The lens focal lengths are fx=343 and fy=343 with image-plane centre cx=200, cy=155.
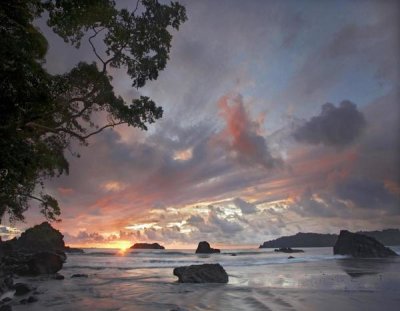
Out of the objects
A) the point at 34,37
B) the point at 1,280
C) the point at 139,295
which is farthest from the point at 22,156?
the point at 1,280

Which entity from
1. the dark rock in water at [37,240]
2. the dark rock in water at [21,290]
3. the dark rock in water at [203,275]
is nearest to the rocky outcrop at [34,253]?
the dark rock in water at [37,240]

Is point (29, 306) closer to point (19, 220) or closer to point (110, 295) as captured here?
point (110, 295)

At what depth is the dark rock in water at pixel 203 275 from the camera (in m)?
35.6

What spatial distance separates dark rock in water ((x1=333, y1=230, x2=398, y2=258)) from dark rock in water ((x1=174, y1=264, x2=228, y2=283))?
265 feet

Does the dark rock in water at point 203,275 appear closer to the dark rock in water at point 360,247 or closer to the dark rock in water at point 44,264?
the dark rock in water at point 44,264

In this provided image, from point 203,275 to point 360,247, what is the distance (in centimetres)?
8740

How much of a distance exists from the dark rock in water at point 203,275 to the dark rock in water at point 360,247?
80734 millimetres

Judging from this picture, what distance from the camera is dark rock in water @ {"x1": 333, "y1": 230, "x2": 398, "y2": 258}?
3979 inches

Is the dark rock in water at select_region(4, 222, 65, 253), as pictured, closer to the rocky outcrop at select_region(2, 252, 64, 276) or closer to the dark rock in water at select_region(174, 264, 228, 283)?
the rocky outcrop at select_region(2, 252, 64, 276)

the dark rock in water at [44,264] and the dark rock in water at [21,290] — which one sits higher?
the dark rock in water at [44,264]

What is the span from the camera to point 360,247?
106 meters

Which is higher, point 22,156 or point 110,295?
point 22,156

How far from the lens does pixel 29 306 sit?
22484 millimetres

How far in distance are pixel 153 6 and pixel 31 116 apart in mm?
9697
